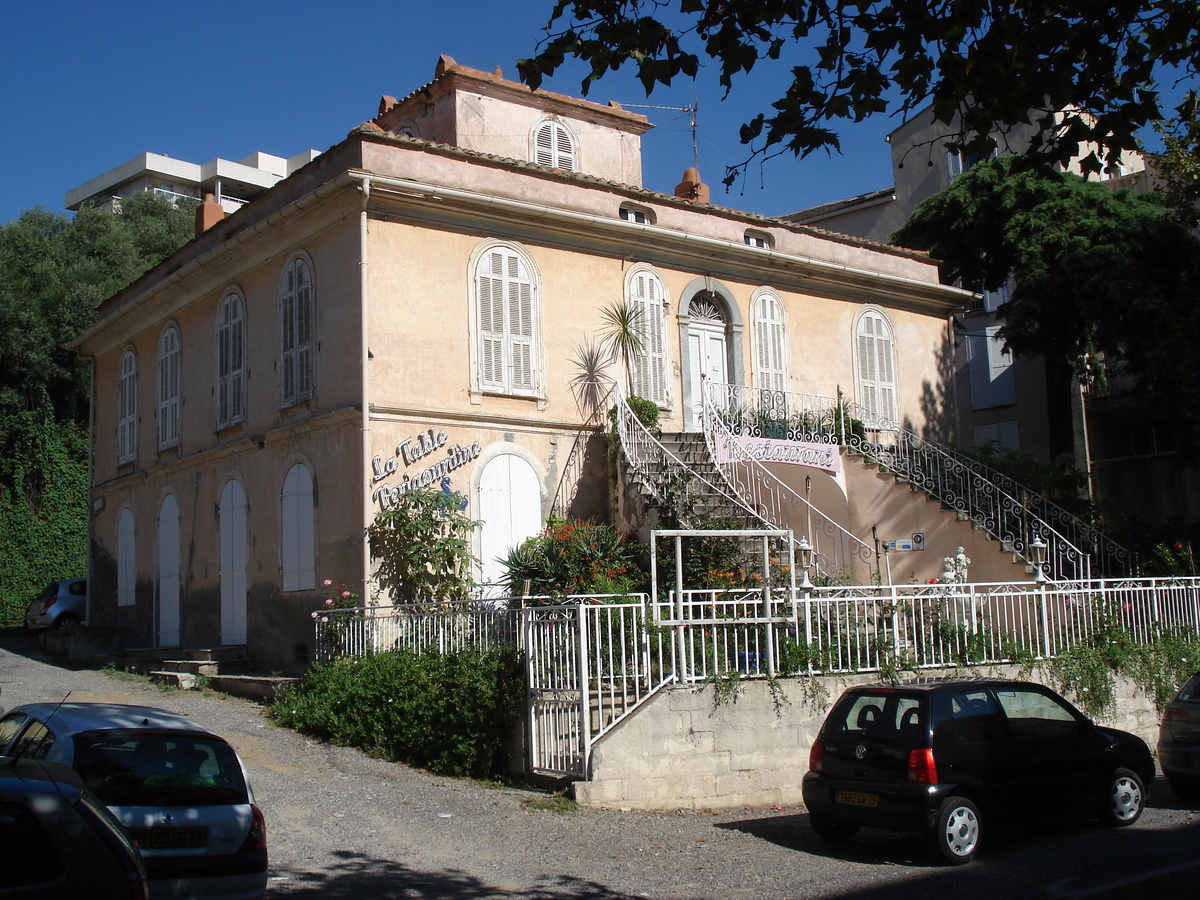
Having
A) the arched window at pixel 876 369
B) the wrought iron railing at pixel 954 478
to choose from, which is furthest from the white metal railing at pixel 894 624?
the arched window at pixel 876 369

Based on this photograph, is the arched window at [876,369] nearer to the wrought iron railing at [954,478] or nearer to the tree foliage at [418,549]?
the wrought iron railing at [954,478]

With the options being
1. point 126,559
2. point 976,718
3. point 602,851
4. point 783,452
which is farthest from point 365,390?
point 126,559

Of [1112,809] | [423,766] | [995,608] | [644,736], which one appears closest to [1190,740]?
[1112,809]

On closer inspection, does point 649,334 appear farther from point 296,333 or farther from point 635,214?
point 296,333

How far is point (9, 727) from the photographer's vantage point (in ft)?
24.1

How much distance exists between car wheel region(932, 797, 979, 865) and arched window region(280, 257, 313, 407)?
10861 millimetres

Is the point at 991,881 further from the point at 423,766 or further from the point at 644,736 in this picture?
the point at 423,766

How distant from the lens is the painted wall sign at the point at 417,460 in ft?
48.7

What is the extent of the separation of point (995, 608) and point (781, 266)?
28.9 ft

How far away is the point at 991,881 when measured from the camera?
25.8 feet

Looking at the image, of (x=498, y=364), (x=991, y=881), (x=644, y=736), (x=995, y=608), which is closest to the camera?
(x=991, y=881)

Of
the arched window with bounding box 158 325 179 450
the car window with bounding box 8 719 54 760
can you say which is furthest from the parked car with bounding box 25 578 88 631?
the car window with bounding box 8 719 54 760

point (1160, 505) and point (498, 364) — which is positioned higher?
point (498, 364)

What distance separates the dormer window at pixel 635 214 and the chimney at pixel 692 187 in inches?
147
